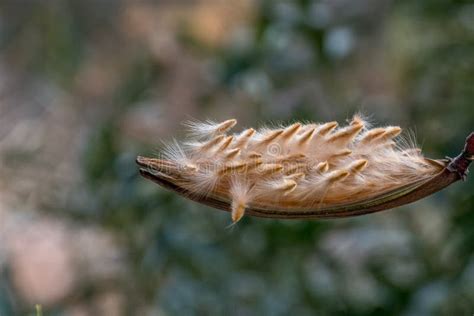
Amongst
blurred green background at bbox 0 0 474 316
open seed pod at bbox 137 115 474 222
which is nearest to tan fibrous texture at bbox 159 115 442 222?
open seed pod at bbox 137 115 474 222

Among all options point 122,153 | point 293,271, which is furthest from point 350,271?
point 122,153

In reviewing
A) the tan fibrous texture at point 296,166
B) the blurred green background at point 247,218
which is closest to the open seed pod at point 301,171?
the tan fibrous texture at point 296,166

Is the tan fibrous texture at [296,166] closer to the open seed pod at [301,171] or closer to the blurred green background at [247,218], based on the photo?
the open seed pod at [301,171]

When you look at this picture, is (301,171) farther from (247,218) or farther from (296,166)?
(247,218)

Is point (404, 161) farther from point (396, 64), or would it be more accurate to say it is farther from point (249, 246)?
point (396, 64)

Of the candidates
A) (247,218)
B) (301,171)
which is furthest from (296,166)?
(247,218)

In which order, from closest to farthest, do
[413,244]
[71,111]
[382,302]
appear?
1. [382,302]
2. [413,244]
3. [71,111]
